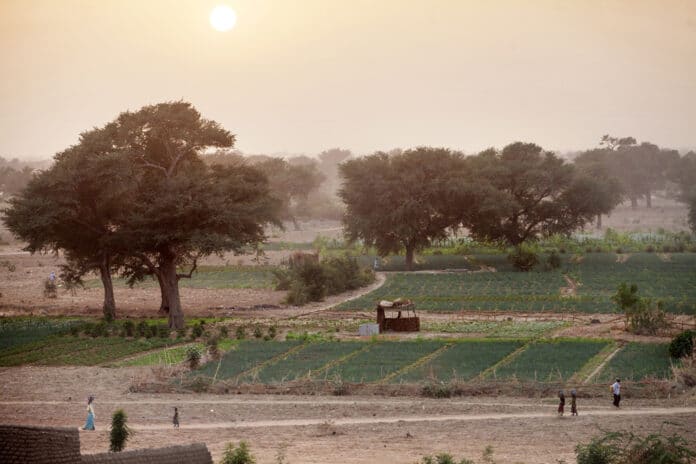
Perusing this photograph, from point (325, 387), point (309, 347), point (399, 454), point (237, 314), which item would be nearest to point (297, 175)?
point (237, 314)

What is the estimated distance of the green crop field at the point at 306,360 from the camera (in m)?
41.2

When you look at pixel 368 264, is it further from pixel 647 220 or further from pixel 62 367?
pixel 647 220

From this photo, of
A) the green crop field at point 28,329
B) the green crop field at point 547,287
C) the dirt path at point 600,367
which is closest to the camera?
the dirt path at point 600,367

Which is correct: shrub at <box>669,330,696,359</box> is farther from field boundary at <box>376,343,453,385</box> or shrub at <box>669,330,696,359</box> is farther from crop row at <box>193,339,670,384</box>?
field boundary at <box>376,343,453,385</box>

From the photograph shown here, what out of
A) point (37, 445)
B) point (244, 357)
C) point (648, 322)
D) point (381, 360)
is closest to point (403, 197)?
point (648, 322)

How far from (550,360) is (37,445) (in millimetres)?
26175

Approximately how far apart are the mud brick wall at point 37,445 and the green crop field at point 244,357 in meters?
17.7

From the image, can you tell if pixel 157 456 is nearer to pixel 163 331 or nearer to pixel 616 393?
pixel 616 393

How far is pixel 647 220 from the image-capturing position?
154m

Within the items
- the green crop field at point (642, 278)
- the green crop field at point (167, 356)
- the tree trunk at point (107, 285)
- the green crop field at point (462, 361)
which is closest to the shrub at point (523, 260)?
the green crop field at point (642, 278)

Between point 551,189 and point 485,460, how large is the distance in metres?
70.3

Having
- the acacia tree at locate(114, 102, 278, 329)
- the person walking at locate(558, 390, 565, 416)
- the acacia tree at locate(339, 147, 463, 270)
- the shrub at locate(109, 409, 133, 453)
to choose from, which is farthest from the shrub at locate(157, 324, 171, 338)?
the acacia tree at locate(339, 147, 463, 270)

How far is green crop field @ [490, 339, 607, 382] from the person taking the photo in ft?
132

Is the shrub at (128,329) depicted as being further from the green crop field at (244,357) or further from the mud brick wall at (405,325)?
the mud brick wall at (405,325)
